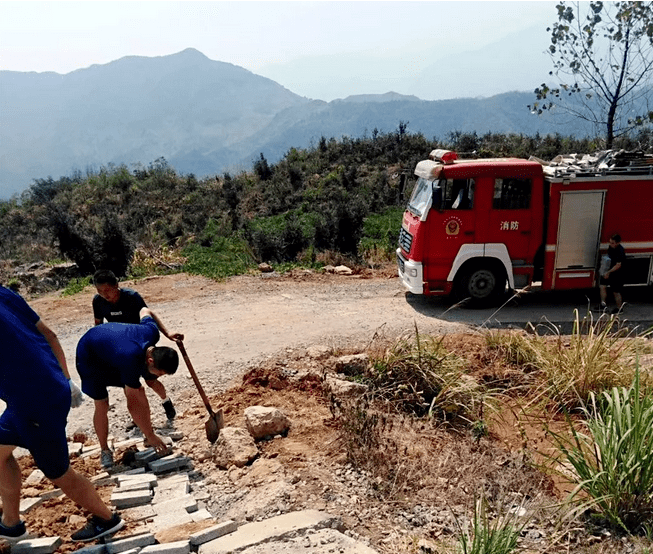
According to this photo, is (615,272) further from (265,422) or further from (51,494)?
(51,494)

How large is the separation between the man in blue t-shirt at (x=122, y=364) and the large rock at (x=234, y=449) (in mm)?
554

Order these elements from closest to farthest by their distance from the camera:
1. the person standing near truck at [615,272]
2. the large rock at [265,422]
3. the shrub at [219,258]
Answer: the large rock at [265,422], the person standing near truck at [615,272], the shrub at [219,258]

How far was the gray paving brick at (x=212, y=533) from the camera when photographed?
3.52 metres

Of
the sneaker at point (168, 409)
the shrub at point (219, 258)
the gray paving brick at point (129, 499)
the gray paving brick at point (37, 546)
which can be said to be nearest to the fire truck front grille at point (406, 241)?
the shrub at point (219, 258)

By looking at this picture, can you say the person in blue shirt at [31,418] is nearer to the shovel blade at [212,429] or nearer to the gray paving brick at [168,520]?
the gray paving brick at [168,520]

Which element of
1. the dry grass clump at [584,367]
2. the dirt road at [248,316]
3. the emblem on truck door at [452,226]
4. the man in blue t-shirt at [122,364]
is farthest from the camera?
the emblem on truck door at [452,226]

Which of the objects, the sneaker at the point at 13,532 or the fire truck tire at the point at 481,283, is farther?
the fire truck tire at the point at 481,283

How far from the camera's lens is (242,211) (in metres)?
23.9

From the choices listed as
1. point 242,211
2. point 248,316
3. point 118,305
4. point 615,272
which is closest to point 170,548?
point 118,305

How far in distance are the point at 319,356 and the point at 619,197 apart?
6273 mm

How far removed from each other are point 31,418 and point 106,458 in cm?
162

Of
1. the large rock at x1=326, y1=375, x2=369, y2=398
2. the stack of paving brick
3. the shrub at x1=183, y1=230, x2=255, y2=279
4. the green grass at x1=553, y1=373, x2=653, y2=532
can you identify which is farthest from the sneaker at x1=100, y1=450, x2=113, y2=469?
the shrub at x1=183, y1=230, x2=255, y2=279

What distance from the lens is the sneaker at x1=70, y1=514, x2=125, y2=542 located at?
3.67 m

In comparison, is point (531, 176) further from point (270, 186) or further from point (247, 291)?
point (270, 186)
